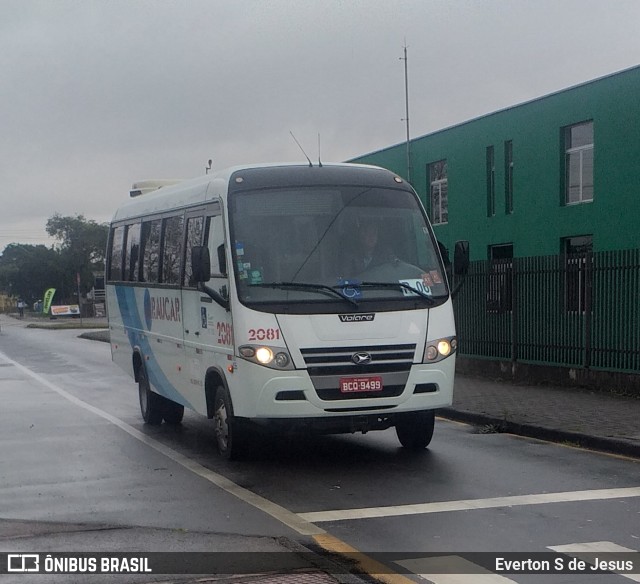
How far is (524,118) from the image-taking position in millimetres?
26078

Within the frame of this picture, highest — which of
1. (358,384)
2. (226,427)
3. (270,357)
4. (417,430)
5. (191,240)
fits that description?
(191,240)

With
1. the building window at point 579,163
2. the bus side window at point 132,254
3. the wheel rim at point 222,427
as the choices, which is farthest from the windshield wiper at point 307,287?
the building window at point 579,163

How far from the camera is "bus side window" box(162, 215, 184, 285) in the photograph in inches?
470

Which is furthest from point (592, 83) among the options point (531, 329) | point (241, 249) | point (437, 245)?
point (241, 249)

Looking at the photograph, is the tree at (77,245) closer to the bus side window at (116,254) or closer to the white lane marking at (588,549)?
the bus side window at (116,254)

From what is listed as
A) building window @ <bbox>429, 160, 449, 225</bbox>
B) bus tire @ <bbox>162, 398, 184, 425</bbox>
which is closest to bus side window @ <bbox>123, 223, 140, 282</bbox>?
bus tire @ <bbox>162, 398, 184, 425</bbox>

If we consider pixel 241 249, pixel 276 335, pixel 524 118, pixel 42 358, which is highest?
pixel 524 118

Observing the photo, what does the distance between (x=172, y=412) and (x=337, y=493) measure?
547cm

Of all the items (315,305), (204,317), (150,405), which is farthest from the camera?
(150,405)

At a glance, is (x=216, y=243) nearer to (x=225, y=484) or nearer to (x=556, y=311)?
(x=225, y=484)

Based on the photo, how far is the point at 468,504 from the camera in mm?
8008

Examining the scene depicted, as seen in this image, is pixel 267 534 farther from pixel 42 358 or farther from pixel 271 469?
pixel 42 358

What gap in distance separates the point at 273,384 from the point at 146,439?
3317 mm

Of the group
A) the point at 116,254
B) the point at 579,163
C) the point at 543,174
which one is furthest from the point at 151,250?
the point at 543,174
